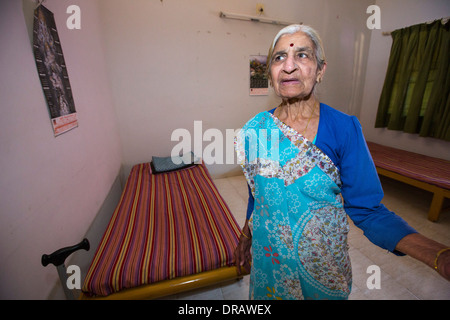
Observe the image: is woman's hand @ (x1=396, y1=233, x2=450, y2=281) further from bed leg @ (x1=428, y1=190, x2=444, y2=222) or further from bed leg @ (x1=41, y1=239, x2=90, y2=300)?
bed leg @ (x1=428, y1=190, x2=444, y2=222)

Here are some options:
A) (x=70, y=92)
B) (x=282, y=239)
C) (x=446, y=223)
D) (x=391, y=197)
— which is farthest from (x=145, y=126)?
(x=446, y=223)

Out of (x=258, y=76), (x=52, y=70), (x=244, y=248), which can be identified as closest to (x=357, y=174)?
(x=244, y=248)

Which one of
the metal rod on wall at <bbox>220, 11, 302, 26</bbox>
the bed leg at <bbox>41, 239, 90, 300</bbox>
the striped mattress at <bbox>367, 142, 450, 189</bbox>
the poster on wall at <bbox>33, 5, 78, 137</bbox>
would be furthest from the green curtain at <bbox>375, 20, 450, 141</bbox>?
the poster on wall at <bbox>33, 5, 78, 137</bbox>

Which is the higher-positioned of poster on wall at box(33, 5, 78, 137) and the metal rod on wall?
the metal rod on wall

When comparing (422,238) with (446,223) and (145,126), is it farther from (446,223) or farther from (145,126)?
(145,126)

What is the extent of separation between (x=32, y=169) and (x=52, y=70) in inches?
26.6

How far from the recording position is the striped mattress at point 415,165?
2199mm

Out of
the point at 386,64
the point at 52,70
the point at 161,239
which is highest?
the point at 386,64

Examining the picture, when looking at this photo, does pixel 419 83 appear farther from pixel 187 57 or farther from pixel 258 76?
pixel 187 57

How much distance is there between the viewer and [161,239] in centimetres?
146

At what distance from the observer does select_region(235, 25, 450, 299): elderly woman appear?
713 millimetres

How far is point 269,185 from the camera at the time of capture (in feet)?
2.70

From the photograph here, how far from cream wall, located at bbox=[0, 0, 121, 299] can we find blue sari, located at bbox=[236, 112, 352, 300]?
1.04 metres

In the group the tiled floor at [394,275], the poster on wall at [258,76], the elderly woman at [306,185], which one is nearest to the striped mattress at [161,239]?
the tiled floor at [394,275]
